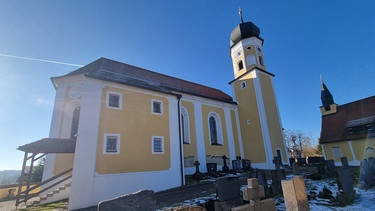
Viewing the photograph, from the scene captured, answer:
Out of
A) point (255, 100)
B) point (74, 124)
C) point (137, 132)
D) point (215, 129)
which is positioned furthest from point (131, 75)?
point (255, 100)

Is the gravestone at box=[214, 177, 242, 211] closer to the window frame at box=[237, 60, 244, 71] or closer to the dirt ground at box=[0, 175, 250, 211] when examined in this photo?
the dirt ground at box=[0, 175, 250, 211]

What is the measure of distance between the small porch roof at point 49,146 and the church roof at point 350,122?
28034mm

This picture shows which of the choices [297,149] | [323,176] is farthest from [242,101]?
[297,149]

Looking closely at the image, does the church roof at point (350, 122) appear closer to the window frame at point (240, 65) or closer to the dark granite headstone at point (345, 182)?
the window frame at point (240, 65)

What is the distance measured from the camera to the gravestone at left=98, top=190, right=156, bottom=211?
9.76ft

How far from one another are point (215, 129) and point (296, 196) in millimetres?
18098

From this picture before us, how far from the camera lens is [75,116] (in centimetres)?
1444

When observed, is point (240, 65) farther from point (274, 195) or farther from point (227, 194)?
point (227, 194)

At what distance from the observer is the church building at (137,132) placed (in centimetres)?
1053

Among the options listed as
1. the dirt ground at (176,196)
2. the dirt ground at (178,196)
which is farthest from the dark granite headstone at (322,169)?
the dirt ground at (178,196)

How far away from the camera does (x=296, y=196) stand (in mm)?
3271

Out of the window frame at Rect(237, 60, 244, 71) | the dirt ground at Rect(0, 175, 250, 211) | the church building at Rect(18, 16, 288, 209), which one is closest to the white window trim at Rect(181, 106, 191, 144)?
the church building at Rect(18, 16, 288, 209)

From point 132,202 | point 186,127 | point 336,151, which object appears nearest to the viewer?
point 132,202

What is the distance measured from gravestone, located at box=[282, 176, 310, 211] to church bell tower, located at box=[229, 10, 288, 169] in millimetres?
18088
